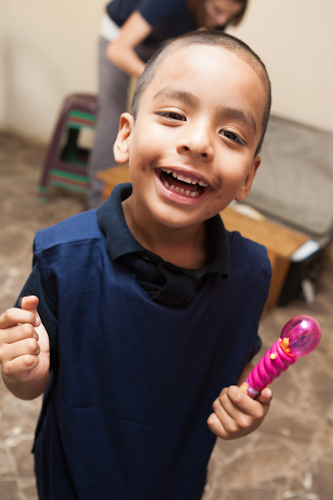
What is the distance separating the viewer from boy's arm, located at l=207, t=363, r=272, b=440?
655mm

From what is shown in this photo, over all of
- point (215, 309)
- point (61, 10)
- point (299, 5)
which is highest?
point (299, 5)

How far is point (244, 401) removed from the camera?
654mm

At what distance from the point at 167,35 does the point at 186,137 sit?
1.71 meters

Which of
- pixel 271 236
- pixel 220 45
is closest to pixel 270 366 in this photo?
pixel 220 45

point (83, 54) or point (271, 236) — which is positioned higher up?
point (83, 54)

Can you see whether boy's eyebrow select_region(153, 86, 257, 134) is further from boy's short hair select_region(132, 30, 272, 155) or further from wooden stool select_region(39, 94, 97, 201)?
wooden stool select_region(39, 94, 97, 201)

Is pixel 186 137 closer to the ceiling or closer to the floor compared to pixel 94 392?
closer to the ceiling

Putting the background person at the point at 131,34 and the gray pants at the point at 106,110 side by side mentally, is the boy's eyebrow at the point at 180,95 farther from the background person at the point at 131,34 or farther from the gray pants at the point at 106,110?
the gray pants at the point at 106,110

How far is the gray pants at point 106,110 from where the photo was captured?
94.3 inches

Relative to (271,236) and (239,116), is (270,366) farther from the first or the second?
(271,236)

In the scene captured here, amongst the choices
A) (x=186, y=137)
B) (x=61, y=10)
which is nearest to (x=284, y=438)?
(x=186, y=137)

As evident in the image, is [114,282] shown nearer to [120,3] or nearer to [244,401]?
[244,401]

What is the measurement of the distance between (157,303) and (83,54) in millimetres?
2995

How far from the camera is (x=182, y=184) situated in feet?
2.03
